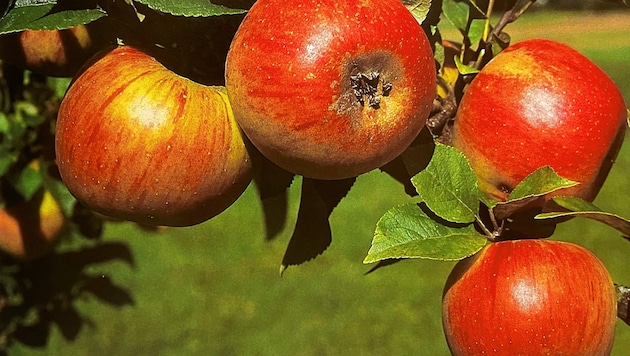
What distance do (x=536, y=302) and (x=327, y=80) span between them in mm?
287

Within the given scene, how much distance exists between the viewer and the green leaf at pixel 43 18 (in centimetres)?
62

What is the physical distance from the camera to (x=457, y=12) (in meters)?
0.89

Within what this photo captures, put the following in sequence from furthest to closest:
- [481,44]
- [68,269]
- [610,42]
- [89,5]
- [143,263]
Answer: [610,42], [143,263], [68,269], [481,44], [89,5]

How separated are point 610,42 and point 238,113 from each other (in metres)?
7.85

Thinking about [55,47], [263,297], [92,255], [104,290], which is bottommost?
[263,297]

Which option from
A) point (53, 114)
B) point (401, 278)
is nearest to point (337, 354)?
point (401, 278)

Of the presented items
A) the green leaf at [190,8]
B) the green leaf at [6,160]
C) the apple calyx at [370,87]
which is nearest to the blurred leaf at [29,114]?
the green leaf at [6,160]

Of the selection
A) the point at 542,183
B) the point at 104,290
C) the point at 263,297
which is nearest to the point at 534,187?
the point at 542,183

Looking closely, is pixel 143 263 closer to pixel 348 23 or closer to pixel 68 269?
pixel 68 269

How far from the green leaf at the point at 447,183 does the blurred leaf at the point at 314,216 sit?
0.12 meters

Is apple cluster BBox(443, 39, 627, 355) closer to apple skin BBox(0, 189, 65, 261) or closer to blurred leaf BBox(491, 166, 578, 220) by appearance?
blurred leaf BBox(491, 166, 578, 220)

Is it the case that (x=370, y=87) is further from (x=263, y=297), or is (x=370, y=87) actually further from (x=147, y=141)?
(x=263, y=297)

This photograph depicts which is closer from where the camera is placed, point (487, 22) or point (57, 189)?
point (487, 22)

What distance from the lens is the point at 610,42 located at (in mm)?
7719
